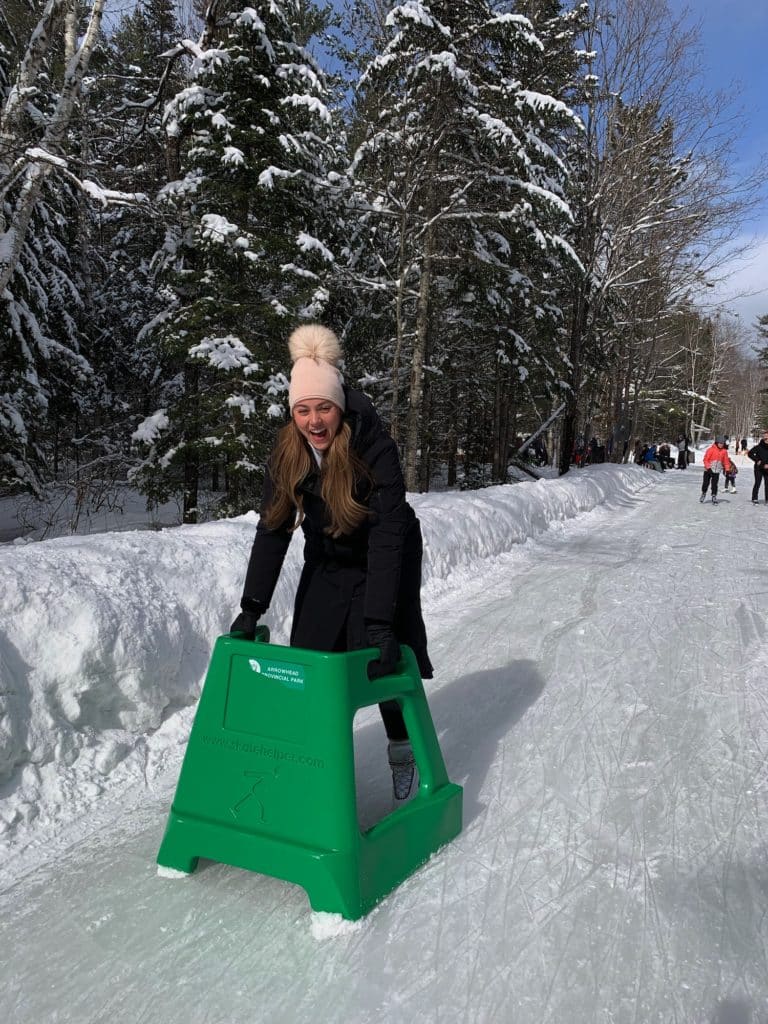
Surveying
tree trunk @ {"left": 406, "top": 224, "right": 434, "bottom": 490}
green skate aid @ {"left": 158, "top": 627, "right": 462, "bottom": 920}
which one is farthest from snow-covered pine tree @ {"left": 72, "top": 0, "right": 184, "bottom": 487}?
green skate aid @ {"left": 158, "top": 627, "right": 462, "bottom": 920}

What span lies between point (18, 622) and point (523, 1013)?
8.55 ft

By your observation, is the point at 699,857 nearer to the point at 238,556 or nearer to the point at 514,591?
the point at 238,556

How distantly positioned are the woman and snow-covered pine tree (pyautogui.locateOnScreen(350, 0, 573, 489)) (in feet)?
35.1

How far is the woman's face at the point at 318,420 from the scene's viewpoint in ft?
8.01

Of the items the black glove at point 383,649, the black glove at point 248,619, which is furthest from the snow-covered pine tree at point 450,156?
the black glove at point 383,649

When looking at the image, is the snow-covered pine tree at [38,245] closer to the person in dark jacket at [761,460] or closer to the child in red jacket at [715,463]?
the child in red jacket at [715,463]

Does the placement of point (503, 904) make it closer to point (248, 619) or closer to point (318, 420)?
point (248, 619)

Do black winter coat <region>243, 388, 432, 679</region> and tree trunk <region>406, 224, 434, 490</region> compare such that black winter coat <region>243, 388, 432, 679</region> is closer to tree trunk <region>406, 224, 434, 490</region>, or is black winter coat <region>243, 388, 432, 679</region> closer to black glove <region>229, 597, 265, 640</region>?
black glove <region>229, 597, 265, 640</region>

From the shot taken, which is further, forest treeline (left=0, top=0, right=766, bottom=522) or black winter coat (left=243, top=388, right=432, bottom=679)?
forest treeline (left=0, top=0, right=766, bottom=522)

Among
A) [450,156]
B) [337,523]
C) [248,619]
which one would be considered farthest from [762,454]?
[248,619]

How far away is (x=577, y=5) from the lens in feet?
60.6

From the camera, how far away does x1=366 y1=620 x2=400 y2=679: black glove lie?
2361 mm

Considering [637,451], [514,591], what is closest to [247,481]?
[514,591]

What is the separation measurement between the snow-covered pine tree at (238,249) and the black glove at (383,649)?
351 inches
